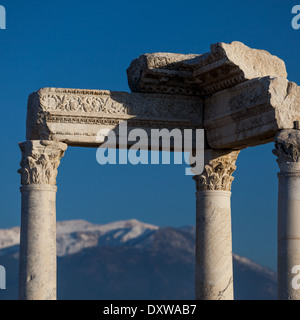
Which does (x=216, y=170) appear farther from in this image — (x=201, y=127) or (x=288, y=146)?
(x=288, y=146)

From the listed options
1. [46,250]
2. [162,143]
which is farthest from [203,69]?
[46,250]

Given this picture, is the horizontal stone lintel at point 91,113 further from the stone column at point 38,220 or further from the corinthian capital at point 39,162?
the stone column at point 38,220

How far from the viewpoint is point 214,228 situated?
28.1m

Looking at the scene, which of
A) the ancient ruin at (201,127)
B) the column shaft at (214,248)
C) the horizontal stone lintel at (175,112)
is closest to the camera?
the ancient ruin at (201,127)

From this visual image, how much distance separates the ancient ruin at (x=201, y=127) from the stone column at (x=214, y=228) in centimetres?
3

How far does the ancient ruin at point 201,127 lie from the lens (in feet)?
81.1

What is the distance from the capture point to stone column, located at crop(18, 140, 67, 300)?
2583 centimetres

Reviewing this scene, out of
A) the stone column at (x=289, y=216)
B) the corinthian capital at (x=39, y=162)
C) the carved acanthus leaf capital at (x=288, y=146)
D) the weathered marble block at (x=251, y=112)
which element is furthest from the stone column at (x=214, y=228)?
the corinthian capital at (x=39, y=162)

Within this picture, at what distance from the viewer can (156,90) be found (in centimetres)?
2778

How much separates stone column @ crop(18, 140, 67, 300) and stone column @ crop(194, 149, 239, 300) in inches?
184

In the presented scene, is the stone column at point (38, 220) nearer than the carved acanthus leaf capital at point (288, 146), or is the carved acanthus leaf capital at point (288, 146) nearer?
the carved acanthus leaf capital at point (288, 146)

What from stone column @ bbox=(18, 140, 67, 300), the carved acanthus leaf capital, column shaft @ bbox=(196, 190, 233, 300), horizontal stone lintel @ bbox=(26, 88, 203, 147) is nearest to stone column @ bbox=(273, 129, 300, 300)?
the carved acanthus leaf capital

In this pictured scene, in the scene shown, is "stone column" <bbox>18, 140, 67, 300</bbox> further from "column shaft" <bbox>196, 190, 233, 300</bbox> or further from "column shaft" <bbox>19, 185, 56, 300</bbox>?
"column shaft" <bbox>196, 190, 233, 300</bbox>
